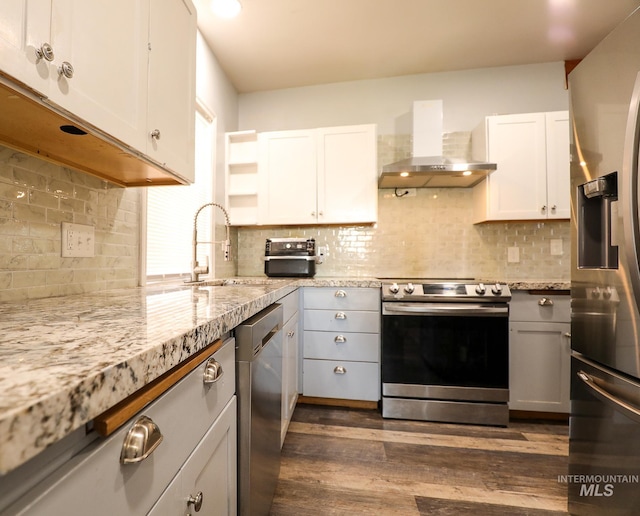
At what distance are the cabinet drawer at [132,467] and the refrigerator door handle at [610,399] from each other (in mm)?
1196

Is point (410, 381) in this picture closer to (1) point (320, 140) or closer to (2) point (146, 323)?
(2) point (146, 323)

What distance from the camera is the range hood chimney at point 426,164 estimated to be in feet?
7.04

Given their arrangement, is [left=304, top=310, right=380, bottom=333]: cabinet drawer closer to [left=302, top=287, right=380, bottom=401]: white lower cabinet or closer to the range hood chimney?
[left=302, top=287, right=380, bottom=401]: white lower cabinet

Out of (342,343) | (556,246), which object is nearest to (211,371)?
(342,343)

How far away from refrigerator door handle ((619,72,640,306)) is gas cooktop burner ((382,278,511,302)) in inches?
41.1

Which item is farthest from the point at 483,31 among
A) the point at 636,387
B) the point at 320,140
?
the point at 636,387

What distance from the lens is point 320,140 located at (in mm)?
2406

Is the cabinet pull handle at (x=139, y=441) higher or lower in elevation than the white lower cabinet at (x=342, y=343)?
higher

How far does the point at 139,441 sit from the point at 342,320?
5.59ft

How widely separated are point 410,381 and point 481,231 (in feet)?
4.79

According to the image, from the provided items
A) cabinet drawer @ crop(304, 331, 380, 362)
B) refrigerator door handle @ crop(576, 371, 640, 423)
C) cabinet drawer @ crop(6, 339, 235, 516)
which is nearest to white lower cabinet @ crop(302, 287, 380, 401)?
cabinet drawer @ crop(304, 331, 380, 362)

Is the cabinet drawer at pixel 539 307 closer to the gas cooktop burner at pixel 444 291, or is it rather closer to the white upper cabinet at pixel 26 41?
the gas cooktop burner at pixel 444 291

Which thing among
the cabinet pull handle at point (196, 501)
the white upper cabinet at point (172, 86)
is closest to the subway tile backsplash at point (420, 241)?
the white upper cabinet at point (172, 86)

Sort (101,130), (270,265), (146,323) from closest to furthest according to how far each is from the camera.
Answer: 1. (146,323)
2. (101,130)
3. (270,265)
